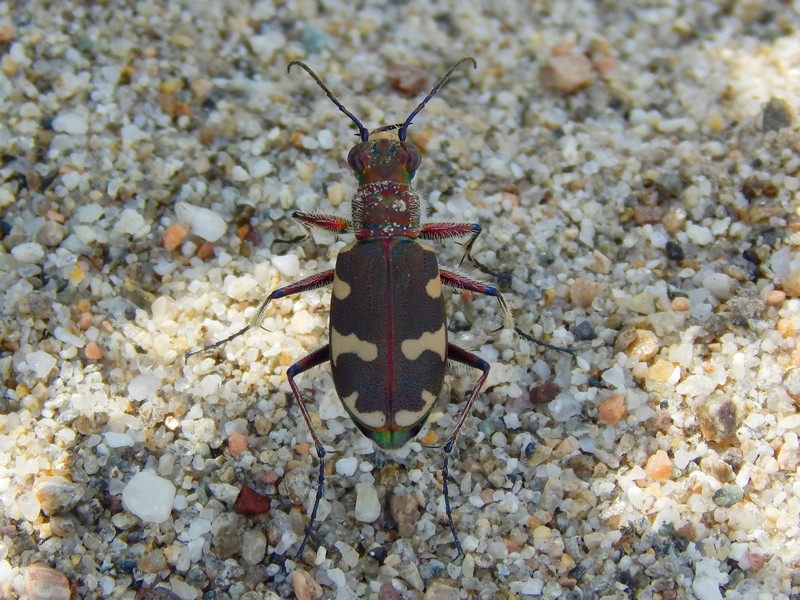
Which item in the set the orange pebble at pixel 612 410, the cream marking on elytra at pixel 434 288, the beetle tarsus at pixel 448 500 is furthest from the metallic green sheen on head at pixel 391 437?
the orange pebble at pixel 612 410

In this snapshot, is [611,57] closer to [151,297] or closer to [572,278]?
[572,278]

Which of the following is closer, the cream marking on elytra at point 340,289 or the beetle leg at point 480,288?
the cream marking on elytra at point 340,289

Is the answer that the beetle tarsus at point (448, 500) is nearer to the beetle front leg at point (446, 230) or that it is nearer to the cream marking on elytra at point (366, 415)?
the cream marking on elytra at point (366, 415)

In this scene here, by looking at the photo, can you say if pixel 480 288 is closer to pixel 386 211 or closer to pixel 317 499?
pixel 386 211

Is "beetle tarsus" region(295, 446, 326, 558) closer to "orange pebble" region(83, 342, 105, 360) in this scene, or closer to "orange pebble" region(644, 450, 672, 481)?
"orange pebble" region(83, 342, 105, 360)

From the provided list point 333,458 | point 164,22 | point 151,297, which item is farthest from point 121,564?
point 164,22

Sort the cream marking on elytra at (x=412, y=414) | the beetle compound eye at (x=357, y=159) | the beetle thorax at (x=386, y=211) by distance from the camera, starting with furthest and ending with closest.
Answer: the beetle compound eye at (x=357, y=159), the beetle thorax at (x=386, y=211), the cream marking on elytra at (x=412, y=414)

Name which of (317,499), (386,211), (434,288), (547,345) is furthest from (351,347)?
(547,345)
